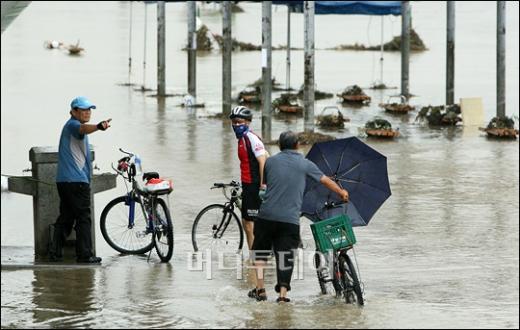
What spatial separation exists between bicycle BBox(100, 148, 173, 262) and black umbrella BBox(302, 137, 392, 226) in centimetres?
169

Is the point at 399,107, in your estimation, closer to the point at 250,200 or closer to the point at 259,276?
the point at 250,200

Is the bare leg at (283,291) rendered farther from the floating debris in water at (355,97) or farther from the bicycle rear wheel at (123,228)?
the floating debris in water at (355,97)

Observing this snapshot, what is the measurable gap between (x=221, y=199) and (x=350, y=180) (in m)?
5.07

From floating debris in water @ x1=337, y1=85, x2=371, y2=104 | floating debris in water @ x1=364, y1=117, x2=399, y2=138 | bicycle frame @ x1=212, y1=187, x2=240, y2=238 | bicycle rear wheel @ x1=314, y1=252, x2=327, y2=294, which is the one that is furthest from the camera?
floating debris in water @ x1=337, y1=85, x2=371, y2=104

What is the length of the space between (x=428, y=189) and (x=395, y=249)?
4.54 metres

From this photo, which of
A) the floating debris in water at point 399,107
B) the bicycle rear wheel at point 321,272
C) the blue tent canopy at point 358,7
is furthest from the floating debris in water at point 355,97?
the bicycle rear wheel at point 321,272

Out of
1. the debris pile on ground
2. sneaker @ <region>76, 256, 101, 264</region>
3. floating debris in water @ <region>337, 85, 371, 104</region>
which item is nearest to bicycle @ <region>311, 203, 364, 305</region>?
sneaker @ <region>76, 256, 101, 264</region>

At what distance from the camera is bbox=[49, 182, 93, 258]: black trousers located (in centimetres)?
1287

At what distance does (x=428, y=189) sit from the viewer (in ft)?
61.0

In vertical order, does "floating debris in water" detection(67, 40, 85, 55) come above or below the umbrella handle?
above

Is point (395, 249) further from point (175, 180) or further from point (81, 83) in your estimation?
point (81, 83)

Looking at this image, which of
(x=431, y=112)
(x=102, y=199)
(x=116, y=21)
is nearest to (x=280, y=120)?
(x=431, y=112)

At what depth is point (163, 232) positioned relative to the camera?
13.3m

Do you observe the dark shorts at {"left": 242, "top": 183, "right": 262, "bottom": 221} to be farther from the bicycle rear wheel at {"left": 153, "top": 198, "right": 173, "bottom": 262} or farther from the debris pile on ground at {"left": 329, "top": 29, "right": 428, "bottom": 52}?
the debris pile on ground at {"left": 329, "top": 29, "right": 428, "bottom": 52}
